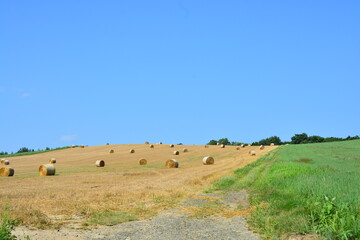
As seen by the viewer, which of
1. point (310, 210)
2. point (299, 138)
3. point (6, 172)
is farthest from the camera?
point (299, 138)

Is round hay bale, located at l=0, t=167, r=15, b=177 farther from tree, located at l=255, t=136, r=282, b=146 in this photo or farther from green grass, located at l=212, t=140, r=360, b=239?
tree, located at l=255, t=136, r=282, b=146

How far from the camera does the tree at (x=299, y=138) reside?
104600 mm

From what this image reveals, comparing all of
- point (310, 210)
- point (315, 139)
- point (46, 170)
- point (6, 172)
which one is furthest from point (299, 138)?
point (310, 210)

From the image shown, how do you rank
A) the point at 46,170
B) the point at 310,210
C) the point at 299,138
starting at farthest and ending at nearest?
the point at 299,138 → the point at 46,170 → the point at 310,210

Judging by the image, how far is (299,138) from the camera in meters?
105

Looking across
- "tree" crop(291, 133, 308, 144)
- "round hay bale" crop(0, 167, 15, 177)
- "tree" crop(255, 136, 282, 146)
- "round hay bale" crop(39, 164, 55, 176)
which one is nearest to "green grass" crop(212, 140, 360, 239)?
"round hay bale" crop(39, 164, 55, 176)

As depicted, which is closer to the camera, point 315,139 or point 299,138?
point 315,139

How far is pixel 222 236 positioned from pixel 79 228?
16.5 ft

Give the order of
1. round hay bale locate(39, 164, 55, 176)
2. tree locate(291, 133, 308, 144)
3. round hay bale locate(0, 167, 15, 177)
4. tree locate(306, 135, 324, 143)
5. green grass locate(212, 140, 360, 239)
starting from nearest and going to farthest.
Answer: green grass locate(212, 140, 360, 239), round hay bale locate(39, 164, 55, 176), round hay bale locate(0, 167, 15, 177), tree locate(306, 135, 324, 143), tree locate(291, 133, 308, 144)

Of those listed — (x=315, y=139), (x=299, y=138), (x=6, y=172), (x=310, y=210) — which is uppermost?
(x=299, y=138)

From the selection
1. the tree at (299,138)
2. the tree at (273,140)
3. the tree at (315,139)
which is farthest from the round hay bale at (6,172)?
the tree at (299,138)

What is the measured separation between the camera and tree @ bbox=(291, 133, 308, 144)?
343 feet

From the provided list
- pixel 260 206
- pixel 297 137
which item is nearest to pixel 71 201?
pixel 260 206

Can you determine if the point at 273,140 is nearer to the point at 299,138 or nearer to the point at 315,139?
the point at 299,138
